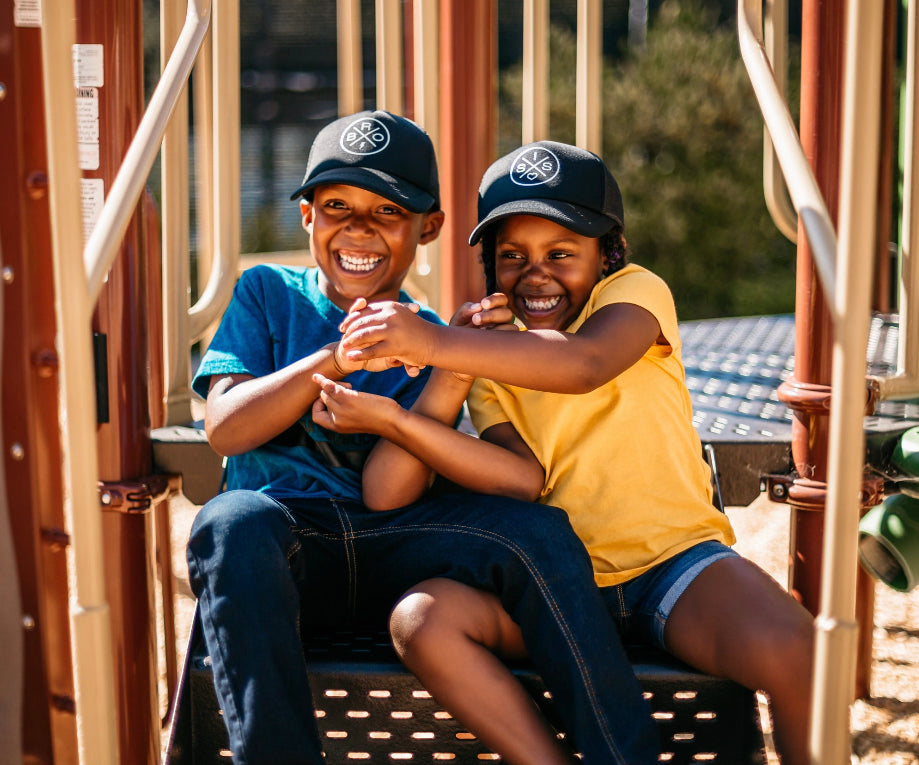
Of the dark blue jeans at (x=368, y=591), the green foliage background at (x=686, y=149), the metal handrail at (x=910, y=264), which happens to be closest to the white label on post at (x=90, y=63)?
the dark blue jeans at (x=368, y=591)

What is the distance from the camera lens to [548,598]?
5.77 ft

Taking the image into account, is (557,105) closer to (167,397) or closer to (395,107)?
(395,107)

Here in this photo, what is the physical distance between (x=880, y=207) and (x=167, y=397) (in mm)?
2320

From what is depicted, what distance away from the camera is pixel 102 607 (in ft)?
4.65

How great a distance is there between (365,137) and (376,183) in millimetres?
136

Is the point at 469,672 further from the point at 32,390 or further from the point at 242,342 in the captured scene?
the point at 32,390

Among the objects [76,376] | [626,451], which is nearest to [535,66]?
[626,451]

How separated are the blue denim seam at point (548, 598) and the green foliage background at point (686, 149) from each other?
715cm

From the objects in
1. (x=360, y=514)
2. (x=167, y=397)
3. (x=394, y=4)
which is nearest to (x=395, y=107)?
(x=394, y=4)

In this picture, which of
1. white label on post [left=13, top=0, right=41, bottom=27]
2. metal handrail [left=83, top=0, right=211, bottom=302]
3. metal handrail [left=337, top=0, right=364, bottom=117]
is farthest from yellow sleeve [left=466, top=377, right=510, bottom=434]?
metal handrail [left=337, top=0, right=364, bottom=117]

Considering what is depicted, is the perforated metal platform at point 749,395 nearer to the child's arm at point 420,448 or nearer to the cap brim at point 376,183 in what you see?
the child's arm at point 420,448

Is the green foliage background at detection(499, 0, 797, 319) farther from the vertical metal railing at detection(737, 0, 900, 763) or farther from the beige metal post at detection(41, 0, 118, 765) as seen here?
the beige metal post at detection(41, 0, 118, 765)

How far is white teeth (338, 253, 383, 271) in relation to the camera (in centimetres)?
218

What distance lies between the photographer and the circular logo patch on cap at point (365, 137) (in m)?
2.18
